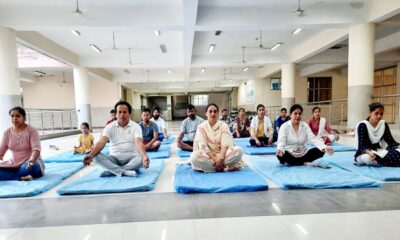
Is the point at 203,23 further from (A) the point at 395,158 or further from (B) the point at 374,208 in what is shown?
(B) the point at 374,208

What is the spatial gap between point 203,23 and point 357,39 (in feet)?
12.8

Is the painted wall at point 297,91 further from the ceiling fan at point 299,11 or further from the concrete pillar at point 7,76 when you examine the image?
the concrete pillar at point 7,76

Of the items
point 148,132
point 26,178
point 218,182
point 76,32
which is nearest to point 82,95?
point 76,32

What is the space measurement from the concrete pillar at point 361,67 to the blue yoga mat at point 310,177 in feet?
12.9

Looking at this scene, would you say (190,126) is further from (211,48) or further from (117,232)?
(211,48)

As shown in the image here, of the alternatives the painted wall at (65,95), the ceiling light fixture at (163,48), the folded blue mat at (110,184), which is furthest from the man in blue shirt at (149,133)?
the painted wall at (65,95)

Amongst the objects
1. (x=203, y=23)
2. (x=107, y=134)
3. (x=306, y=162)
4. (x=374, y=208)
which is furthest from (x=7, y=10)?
(x=374, y=208)

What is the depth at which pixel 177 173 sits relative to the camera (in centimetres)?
312

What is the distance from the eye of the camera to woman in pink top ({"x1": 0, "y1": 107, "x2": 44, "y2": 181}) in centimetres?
292

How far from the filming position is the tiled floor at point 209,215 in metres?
1.69

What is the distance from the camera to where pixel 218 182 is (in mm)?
2707

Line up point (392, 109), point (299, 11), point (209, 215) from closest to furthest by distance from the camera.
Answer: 1. point (209, 215)
2. point (299, 11)
3. point (392, 109)

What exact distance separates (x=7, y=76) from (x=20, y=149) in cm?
388

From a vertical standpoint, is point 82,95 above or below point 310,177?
above
